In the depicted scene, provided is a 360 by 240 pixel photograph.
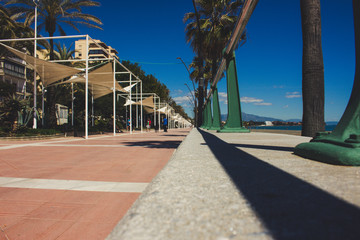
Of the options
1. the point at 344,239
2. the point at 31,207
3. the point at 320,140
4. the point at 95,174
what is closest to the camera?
the point at 344,239

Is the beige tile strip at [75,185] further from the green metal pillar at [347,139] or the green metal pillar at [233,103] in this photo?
the green metal pillar at [233,103]

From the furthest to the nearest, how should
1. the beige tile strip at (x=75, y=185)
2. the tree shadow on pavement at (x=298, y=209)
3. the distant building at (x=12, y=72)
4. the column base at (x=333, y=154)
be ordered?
the distant building at (x=12, y=72)
the beige tile strip at (x=75, y=185)
the column base at (x=333, y=154)
the tree shadow on pavement at (x=298, y=209)

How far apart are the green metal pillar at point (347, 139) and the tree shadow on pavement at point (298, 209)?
0.49 metres

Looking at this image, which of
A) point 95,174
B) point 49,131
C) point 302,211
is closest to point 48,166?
point 95,174

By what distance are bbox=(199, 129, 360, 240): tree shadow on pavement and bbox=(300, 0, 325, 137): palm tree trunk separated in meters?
3.84

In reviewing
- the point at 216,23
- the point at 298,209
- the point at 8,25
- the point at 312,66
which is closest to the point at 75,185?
the point at 298,209

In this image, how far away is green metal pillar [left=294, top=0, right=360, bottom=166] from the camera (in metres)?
1.30

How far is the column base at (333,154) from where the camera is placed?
1276mm

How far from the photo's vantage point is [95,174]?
3.14m

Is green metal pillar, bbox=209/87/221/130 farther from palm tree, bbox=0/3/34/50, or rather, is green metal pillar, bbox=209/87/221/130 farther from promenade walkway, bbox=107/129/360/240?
palm tree, bbox=0/3/34/50

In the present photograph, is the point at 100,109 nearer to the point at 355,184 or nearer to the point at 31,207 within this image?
the point at 31,207

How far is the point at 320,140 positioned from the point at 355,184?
84 centimetres

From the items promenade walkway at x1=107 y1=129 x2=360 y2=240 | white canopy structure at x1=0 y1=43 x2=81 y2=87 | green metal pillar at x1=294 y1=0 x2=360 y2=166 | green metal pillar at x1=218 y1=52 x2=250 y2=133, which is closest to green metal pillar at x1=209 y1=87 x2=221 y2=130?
green metal pillar at x1=218 y1=52 x2=250 y2=133

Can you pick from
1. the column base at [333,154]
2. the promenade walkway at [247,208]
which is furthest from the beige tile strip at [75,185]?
the column base at [333,154]
